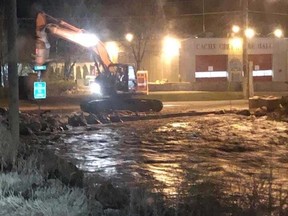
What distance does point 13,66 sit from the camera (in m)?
11.6

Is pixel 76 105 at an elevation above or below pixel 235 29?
below

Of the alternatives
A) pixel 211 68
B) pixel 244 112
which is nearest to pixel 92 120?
pixel 244 112

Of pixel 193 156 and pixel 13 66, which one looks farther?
pixel 193 156

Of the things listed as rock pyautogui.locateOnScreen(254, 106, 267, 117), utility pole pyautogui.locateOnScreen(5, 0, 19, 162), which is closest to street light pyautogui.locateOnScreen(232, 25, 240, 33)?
rock pyautogui.locateOnScreen(254, 106, 267, 117)

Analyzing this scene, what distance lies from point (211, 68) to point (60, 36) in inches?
1073

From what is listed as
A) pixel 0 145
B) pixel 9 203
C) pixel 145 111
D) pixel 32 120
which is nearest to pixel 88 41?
pixel 145 111

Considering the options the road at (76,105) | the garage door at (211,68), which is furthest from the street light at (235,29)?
the road at (76,105)

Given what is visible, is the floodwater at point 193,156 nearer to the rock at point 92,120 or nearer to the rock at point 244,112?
the rock at point 92,120

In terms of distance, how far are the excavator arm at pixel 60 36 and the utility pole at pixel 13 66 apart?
16.6m

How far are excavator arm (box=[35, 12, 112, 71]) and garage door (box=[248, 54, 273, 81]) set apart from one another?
26.8m

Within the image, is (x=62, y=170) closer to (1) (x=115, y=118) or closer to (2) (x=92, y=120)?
(2) (x=92, y=120)

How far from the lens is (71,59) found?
56.1m

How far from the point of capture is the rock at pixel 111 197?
763cm

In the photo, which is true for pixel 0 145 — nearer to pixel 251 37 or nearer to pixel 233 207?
pixel 233 207
